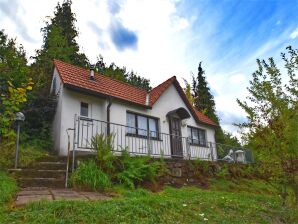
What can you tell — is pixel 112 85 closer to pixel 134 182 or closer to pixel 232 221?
pixel 134 182

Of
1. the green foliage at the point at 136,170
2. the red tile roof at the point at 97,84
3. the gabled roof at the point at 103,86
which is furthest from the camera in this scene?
the red tile roof at the point at 97,84

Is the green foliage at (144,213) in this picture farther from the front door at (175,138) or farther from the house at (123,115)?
the front door at (175,138)

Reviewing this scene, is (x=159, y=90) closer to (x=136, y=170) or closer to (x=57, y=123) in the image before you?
(x=57, y=123)

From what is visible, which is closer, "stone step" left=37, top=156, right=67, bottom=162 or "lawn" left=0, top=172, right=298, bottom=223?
"lawn" left=0, top=172, right=298, bottom=223

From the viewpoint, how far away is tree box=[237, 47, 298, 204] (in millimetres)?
5812

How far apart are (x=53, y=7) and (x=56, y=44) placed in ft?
24.3

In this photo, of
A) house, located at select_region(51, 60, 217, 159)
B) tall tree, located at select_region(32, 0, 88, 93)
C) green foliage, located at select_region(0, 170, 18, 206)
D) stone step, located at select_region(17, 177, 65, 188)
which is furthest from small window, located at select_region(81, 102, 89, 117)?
green foliage, located at select_region(0, 170, 18, 206)

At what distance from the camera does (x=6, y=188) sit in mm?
6117

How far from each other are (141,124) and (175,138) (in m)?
2.25

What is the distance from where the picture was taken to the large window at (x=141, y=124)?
1301 cm

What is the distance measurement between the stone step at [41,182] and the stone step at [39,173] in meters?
0.29

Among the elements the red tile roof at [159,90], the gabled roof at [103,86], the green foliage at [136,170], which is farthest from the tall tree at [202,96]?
the green foliage at [136,170]

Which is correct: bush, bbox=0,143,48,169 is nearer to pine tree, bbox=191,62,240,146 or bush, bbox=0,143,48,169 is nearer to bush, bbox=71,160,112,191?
bush, bbox=71,160,112,191

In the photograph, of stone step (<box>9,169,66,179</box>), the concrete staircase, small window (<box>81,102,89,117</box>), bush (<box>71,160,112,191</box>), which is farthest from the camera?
small window (<box>81,102,89,117</box>)
